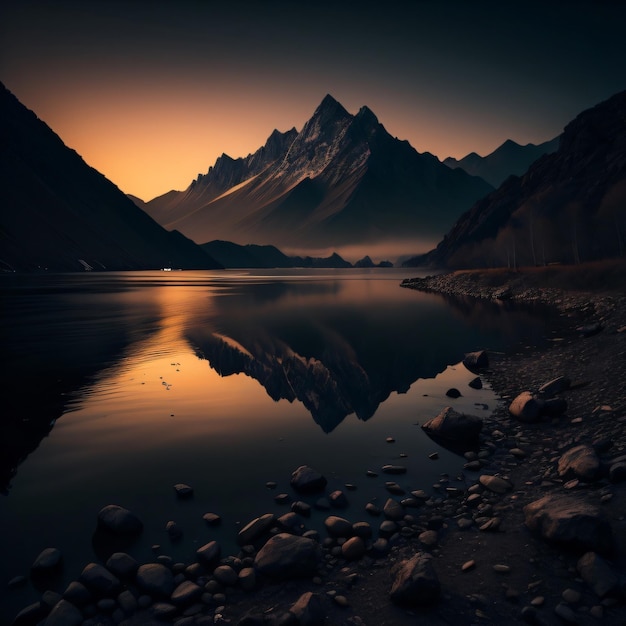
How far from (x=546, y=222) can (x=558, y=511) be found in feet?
470

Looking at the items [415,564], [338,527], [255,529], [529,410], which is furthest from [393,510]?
[529,410]

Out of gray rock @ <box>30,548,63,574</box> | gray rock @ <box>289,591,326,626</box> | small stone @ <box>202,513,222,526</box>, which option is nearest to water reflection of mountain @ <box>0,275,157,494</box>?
gray rock @ <box>30,548,63,574</box>

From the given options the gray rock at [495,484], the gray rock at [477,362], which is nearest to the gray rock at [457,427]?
the gray rock at [495,484]

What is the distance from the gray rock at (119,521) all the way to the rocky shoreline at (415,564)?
3cm

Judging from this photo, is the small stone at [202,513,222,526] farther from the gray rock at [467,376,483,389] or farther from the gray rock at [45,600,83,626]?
the gray rock at [467,376,483,389]

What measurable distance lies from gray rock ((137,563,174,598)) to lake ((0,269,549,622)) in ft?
2.98

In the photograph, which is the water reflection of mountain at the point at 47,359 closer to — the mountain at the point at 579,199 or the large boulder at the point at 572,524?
the large boulder at the point at 572,524

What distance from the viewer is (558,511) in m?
8.91

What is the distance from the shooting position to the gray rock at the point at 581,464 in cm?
1086

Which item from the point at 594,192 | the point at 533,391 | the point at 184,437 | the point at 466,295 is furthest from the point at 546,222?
the point at 184,437

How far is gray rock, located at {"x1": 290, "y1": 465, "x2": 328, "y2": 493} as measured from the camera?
12.0m

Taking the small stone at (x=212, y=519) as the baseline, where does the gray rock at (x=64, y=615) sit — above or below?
above

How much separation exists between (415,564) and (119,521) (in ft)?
22.8

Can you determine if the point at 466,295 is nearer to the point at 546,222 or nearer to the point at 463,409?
the point at 546,222
